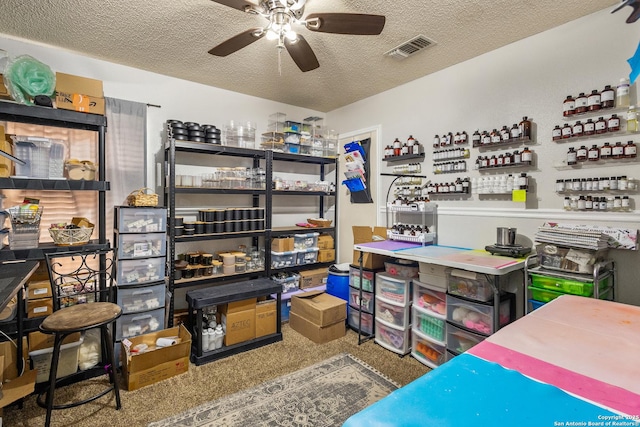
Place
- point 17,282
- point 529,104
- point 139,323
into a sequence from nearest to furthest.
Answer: point 17,282 → point 529,104 → point 139,323

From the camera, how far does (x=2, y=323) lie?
2088mm

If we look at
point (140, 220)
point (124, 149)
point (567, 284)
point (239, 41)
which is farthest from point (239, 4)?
point (567, 284)

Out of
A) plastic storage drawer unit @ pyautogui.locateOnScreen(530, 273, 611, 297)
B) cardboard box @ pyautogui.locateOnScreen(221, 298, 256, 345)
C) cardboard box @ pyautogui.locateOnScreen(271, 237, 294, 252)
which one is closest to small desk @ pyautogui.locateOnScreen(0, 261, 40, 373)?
cardboard box @ pyautogui.locateOnScreen(221, 298, 256, 345)

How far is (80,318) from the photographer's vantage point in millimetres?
1894

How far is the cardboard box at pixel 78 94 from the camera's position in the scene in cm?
227

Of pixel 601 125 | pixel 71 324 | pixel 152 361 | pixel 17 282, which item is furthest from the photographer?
pixel 152 361

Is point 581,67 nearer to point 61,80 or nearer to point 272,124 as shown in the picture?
point 272,124

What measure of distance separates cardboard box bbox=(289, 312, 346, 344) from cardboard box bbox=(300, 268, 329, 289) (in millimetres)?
568

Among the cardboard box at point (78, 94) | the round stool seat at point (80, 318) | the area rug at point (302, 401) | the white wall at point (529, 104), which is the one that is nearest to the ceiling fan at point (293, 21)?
the cardboard box at point (78, 94)

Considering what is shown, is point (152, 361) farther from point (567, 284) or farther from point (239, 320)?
point (567, 284)

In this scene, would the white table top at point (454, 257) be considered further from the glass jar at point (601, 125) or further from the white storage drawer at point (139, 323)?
the white storage drawer at point (139, 323)

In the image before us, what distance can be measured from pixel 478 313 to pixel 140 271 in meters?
2.67

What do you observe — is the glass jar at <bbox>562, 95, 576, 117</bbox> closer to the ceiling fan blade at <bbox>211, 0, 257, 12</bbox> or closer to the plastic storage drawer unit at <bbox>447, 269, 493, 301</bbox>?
the plastic storage drawer unit at <bbox>447, 269, 493, 301</bbox>

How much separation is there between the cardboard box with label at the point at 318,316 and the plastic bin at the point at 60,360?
1.81 meters
